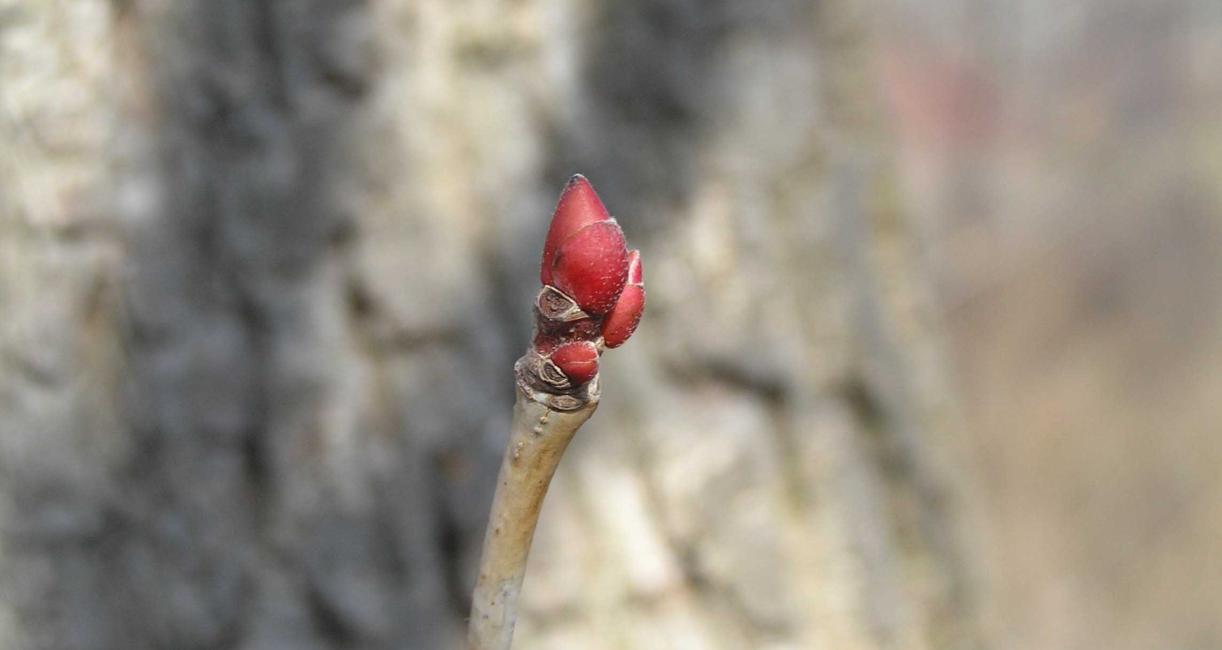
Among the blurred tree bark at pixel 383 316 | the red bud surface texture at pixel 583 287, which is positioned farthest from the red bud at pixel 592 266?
the blurred tree bark at pixel 383 316

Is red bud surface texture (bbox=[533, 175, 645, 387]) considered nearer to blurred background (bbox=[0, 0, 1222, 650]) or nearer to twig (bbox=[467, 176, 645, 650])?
twig (bbox=[467, 176, 645, 650])

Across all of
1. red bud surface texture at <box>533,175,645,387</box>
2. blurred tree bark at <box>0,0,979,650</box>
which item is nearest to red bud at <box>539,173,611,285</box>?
red bud surface texture at <box>533,175,645,387</box>

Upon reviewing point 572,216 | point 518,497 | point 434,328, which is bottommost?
point 434,328

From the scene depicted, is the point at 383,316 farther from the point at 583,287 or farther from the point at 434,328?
the point at 583,287

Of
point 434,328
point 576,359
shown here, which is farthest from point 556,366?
point 434,328

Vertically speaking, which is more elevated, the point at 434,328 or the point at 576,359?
the point at 576,359

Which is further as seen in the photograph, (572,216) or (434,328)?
(434,328)
